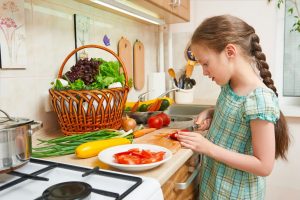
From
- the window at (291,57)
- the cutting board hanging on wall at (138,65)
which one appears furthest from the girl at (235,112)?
the window at (291,57)

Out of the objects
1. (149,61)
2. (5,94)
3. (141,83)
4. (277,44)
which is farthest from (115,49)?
(277,44)

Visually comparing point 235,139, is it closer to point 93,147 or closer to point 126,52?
point 93,147

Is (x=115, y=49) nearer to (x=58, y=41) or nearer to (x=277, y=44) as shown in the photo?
(x=58, y=41)

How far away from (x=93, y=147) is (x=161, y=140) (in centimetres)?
30

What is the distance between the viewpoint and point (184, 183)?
0.91 m

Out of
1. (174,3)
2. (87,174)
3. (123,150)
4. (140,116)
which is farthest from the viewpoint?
(174,3)

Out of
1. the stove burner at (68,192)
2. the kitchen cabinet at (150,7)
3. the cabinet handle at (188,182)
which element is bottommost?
the cabinet handle at (188,182)

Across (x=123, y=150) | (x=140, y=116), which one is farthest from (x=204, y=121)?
(x=123, y=150)

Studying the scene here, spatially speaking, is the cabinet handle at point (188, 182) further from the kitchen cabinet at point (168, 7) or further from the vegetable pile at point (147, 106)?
the kitchen cabinet at point (168, 7)

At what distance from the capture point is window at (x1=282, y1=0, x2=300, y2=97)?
209 cm

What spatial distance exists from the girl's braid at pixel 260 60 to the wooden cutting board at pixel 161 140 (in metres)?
0.38

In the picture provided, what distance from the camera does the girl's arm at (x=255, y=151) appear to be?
2.64ft

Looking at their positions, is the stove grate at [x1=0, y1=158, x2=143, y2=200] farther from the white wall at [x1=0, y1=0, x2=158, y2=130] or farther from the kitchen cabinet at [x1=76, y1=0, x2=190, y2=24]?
the kitchen cabinet at [x1=76, y1=0, x2=190, y2=24]

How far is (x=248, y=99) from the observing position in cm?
84
